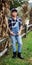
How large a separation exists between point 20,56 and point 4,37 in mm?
818

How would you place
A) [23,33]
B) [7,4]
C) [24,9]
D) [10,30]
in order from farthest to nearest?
[24,9], [23,33], [7,4], [10,30]

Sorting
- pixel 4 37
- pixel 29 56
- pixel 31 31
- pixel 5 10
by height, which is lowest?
pixel 31 31

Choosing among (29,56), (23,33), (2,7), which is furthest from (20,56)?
(23,33)

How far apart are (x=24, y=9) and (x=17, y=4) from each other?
9.32 feet

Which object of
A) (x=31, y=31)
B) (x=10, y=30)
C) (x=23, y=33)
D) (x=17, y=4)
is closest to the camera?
(x=10, y=30)

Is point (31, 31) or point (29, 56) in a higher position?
point (29, 56)

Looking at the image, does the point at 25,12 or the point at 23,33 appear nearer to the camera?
the point at 23,33

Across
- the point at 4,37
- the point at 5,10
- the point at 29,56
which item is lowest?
the point at 29,56

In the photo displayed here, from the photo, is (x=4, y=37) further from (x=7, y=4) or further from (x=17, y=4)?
(x=17, y=4)

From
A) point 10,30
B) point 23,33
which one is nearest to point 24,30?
point 23,33

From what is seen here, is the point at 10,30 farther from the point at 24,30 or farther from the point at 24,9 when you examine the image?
the point at 24,9

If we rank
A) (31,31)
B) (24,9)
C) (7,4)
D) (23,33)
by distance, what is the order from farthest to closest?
(31,31), (24,9), (23,33), (7,4)

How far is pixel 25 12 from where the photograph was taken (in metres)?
14.5

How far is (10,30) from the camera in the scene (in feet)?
26.7
